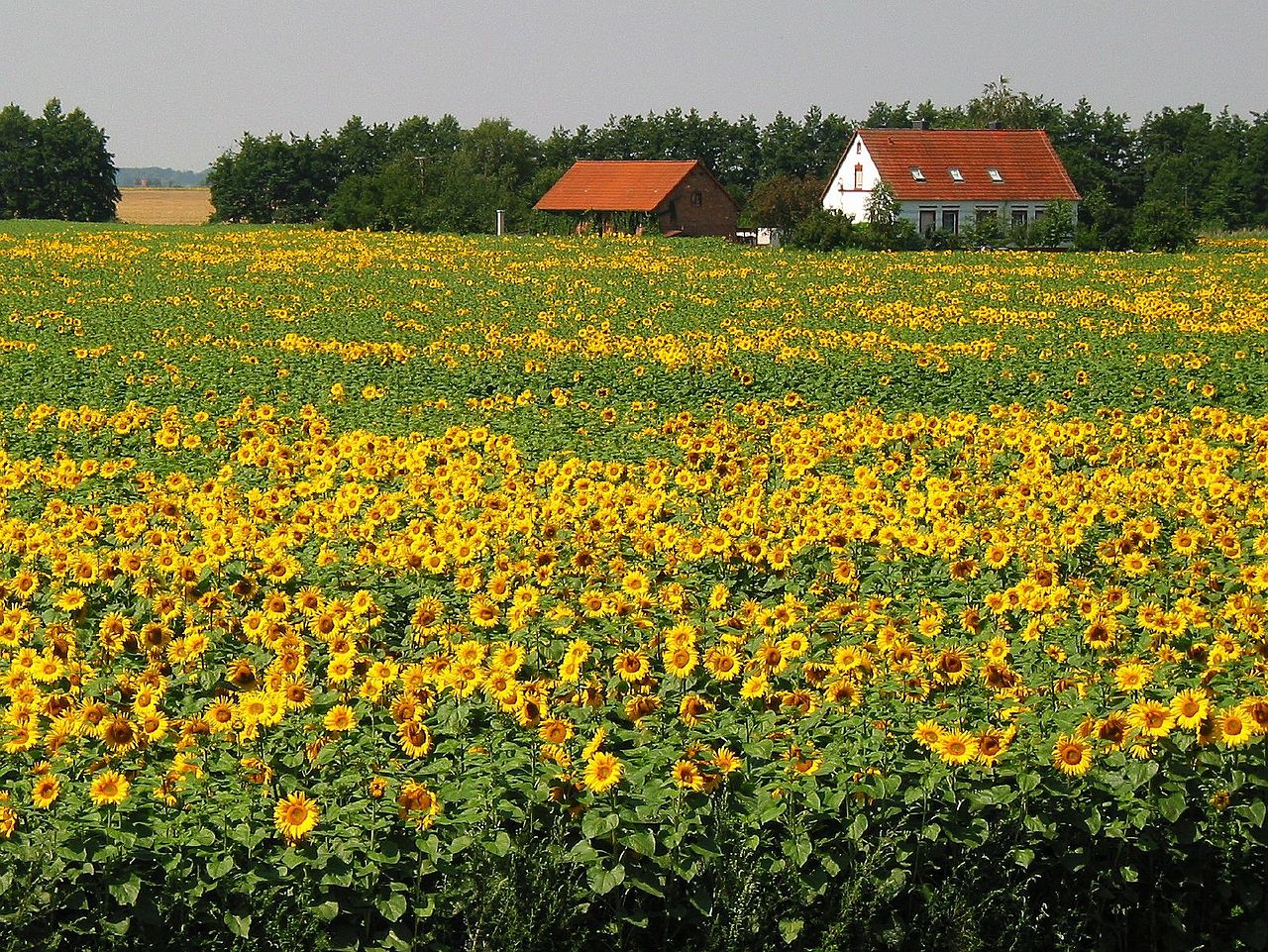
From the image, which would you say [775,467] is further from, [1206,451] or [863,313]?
[863,313]

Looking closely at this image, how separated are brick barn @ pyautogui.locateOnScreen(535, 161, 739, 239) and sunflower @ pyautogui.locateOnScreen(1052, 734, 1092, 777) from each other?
6288cm

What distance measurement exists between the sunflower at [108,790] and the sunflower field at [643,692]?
0.03 m

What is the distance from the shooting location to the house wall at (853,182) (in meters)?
Answer: 64.7

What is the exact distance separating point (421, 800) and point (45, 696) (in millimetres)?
1429

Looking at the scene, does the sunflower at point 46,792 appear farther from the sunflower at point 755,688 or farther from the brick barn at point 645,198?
the brick barn at point 645,198

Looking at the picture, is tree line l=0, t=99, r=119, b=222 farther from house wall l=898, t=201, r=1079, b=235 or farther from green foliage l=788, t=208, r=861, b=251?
green foliage l=788, t=208, r=861, b=251

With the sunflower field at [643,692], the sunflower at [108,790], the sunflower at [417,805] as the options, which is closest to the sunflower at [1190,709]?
the sunflower field at [643,692]

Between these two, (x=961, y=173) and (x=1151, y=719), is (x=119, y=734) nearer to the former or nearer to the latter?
(x=1151, y=719)

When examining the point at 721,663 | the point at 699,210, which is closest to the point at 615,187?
the point at 699,210

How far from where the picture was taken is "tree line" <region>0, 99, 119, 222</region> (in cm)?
8631

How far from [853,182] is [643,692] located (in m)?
64.1

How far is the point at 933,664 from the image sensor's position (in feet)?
17.0

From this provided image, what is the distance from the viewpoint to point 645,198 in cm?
6925

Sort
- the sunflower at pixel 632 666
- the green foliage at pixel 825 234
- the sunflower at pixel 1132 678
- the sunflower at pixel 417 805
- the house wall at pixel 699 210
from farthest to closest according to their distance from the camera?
the house wall at pixel 699 210 < the green foliage at pixel 825 234 < the sunflower at pixel 632 666 < the sunflower at pixel 1132 678 < the sunflower at pixel 417 805
